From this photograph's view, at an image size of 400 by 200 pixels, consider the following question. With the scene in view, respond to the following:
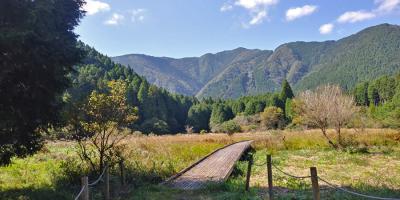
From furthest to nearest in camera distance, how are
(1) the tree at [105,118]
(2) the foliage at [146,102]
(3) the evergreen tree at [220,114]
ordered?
(3) the evergreen tree at [220,114] → (2) the foliage at [146,102] → (1) the tree at [105,118]

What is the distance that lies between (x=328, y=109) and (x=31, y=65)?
2216 cm

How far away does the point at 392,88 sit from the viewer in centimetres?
10325

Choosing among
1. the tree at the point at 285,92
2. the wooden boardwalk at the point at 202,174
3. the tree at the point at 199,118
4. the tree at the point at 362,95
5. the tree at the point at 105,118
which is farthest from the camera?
the tree at the point at 362,95

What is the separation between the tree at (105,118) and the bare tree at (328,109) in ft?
58.2

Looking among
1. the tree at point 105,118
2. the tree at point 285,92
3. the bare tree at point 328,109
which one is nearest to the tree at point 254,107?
the tree at point 285,92

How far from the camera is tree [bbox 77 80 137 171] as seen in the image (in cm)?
1211

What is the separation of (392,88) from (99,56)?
260ft

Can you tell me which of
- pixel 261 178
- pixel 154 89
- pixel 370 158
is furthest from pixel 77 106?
pixel 154 89

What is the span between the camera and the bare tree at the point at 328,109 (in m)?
26.9

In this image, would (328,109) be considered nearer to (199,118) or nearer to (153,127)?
(153,127)

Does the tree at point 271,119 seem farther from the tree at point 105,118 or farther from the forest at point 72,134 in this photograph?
the tree at point 105,118

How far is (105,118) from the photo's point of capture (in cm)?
1227

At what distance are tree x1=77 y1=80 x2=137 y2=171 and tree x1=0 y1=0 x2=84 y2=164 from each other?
122cm

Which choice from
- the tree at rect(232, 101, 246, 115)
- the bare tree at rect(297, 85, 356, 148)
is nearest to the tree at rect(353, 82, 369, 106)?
the tree at rect(232, 101, 246, 115)
